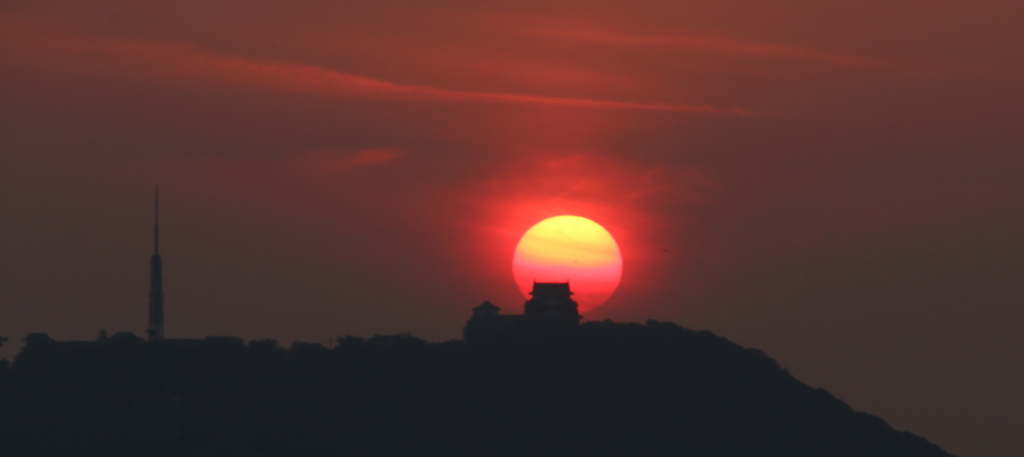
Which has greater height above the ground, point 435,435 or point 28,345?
point 28,345

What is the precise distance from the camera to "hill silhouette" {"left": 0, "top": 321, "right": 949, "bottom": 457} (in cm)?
11294

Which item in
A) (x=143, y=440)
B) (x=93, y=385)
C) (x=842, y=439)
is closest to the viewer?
(x=143, y=440)

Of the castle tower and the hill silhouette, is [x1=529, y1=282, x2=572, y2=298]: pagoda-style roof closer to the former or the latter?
the castle tower

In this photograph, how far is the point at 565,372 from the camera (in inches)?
5413

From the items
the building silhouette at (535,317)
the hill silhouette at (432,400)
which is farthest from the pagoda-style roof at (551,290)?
the hill silhouette at (432,400)

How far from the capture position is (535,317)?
479 ft

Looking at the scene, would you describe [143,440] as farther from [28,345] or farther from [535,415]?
[535,415]

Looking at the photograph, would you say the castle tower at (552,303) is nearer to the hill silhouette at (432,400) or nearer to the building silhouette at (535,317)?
the building silhouette at (535,317)

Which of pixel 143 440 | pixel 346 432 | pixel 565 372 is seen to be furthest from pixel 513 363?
pixel 143 440

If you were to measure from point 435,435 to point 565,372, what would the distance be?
18.9 metres

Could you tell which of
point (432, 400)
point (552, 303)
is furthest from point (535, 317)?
point (432, 400)

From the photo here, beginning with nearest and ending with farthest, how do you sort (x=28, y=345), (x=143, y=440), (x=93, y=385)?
(x=143, y=440) < (x=93, y=385) < (x=28, y=345)

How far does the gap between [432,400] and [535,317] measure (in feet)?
67.8

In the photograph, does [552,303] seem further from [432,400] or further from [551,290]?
[432,400]
